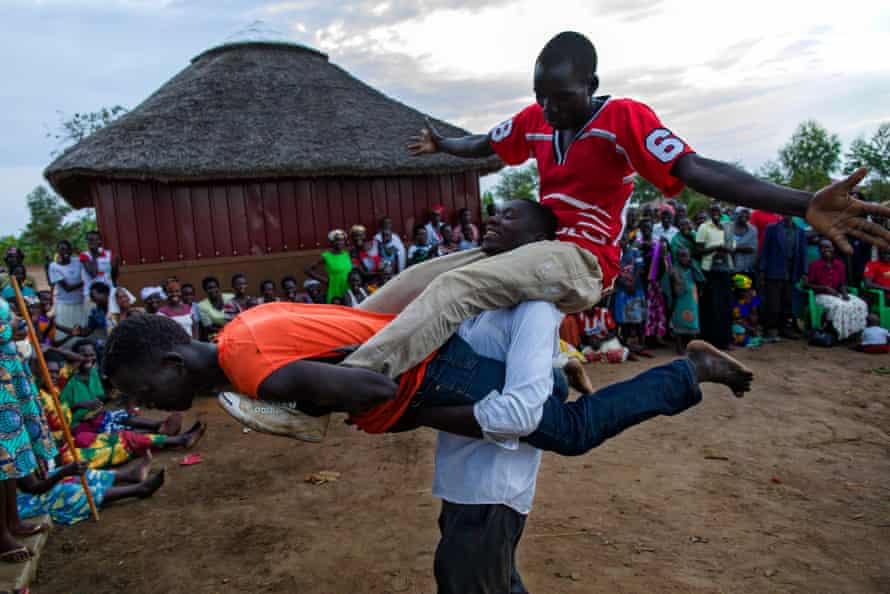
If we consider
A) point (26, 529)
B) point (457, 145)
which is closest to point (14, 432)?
point (26, 529)

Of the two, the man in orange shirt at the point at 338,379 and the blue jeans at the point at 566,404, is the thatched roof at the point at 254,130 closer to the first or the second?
the man in orange shirt at the point at 338,379

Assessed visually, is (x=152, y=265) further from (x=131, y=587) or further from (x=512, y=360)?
(x=512, y=360)

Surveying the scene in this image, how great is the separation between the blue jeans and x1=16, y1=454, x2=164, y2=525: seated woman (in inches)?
129

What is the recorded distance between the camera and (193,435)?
5.65m

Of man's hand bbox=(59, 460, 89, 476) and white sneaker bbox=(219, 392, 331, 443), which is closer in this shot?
white sneaker bbox=(219, 392, 331, 443)

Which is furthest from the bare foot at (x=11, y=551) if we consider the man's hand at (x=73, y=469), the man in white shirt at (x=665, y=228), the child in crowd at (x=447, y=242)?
the man in white shirt at (x=665, y=228)

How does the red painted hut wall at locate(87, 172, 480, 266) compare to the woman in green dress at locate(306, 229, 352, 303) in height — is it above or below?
above

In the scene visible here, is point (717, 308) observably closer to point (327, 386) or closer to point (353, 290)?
point (353, 290)

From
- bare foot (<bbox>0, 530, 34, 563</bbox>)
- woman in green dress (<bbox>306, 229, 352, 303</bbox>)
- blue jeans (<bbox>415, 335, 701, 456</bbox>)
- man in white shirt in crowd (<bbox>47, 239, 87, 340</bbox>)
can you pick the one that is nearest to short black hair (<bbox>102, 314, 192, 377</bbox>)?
blue jeans (<bbox>415, 335, 701, 456</bbox>)

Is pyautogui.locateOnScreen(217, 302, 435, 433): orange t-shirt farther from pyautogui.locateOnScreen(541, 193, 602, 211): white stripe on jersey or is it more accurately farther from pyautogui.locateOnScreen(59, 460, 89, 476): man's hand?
pyautogui.locateOnScreen(59, 460, 89, 476): man's hand

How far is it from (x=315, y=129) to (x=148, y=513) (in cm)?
738

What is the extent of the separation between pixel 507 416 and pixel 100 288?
7610 millimetres

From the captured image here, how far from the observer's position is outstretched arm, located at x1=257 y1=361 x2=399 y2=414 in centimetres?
171

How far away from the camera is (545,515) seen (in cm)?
390
